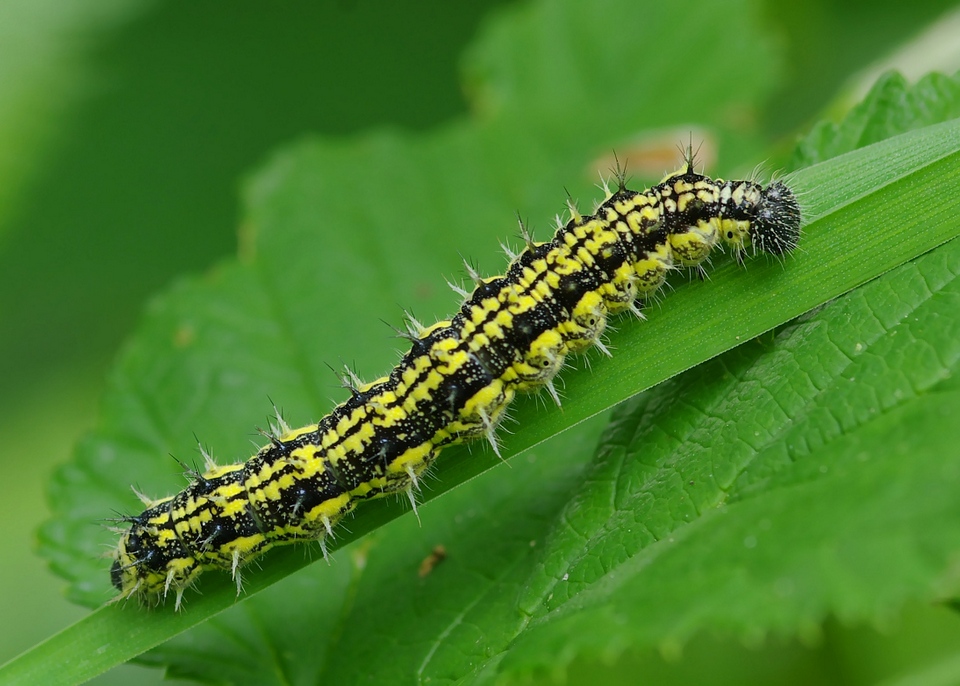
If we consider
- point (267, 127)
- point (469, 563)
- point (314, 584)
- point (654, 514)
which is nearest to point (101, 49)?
point (267, 127)

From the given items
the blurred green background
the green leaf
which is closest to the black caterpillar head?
the green leaf

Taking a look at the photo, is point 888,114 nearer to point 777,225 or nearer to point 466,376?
point 777,225

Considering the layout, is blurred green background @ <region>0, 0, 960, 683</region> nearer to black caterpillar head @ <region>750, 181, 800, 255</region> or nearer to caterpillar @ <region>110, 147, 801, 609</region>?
caterpillar @ <region>110, 147, 801, 609</region>

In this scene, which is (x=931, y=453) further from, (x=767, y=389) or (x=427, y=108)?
(x=427, y=108)

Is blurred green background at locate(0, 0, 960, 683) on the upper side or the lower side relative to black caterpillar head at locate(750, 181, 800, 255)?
upper

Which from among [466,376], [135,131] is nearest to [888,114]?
[466,376]

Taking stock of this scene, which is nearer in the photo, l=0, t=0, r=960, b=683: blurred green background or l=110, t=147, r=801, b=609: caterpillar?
l=110, t=147, r=801, b=609: caterpillar
